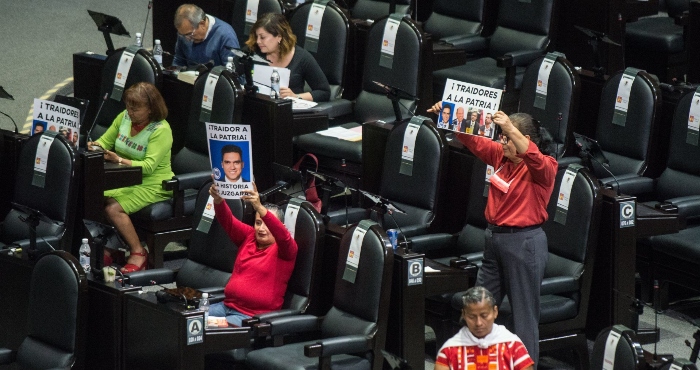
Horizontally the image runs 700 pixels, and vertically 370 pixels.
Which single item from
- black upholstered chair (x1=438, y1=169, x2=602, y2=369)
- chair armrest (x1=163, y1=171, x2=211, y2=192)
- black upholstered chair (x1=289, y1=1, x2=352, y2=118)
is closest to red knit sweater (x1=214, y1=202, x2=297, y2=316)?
black upholstered chair (x1=438, y1=169, x2=602, y2=369)

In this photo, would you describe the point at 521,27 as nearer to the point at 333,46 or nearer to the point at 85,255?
the point at 333,46

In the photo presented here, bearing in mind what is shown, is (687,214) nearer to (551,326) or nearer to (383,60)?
(551,326)

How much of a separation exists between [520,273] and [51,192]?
2.62m

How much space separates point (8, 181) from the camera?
7.97m

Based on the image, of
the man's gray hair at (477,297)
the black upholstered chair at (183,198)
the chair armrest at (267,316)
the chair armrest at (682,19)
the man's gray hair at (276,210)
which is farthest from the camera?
the chair armrest at (682,19)

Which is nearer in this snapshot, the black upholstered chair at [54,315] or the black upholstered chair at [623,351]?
the black upholstered chair at [623,351]

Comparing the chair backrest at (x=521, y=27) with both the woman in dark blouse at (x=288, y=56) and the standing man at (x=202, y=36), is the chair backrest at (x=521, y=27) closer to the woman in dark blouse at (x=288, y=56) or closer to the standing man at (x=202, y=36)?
the woman in dark blouse at (x=288, y=56)

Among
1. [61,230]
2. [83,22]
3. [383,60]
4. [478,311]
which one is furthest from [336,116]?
[83,22]

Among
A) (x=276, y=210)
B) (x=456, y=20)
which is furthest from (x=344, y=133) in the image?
(x=276, y=210)

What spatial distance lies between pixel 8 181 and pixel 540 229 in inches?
128

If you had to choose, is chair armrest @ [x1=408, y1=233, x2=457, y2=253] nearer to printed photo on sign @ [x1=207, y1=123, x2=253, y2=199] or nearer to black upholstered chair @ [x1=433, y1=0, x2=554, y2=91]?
printed photo on sign @ [x1=207, y1=123, x2=253, y2=199]

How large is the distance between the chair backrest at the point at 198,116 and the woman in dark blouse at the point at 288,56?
1.42ft

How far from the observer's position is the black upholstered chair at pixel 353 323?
6020mm

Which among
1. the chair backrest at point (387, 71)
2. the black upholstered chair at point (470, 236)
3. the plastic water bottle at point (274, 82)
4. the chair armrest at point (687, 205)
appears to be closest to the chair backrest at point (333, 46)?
the chair backrest at point (387, 71)
